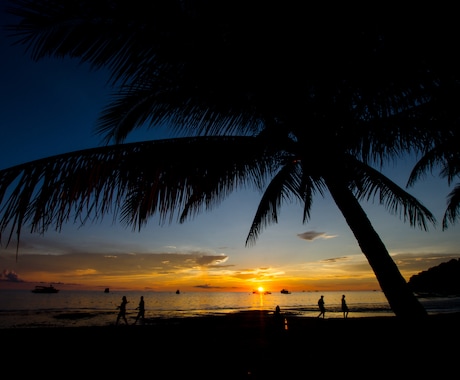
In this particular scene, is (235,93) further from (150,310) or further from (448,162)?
(150,310)

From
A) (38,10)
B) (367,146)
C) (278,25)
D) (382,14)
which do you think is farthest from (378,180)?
(38,10)

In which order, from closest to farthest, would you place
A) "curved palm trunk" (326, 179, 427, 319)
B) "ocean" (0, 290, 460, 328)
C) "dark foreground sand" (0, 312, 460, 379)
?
"dark foreground sand" (0, 312, 460, 379) → "curved palm trunk" (326, 179, 427, 319) → "ocean" (0, 290, 460, 328)

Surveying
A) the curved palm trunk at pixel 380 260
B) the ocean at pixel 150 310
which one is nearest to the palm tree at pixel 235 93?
the curved palm trunk at pixel 380 260

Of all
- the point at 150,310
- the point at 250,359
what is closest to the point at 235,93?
the point at 250,359

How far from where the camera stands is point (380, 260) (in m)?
2.62

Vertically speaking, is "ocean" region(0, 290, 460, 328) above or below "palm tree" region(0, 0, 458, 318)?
below

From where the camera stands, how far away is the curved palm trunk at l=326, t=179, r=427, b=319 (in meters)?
2.44

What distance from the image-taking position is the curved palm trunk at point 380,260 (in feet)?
8.02

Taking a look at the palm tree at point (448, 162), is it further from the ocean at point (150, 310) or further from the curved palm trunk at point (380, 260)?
the ocean at point (150, 310)

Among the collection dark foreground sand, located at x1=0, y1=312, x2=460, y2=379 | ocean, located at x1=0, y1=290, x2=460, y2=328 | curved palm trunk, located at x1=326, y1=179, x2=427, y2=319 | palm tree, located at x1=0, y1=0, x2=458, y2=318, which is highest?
palm tree, located at x1=0, y1=0, x2=458, y2=318

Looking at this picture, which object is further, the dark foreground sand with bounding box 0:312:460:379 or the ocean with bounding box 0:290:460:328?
the ocean with bounding box 0:290:460:328

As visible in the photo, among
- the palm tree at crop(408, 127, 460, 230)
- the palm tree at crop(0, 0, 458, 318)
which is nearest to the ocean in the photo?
the palm tree at crop(408, 127, 460, 230)

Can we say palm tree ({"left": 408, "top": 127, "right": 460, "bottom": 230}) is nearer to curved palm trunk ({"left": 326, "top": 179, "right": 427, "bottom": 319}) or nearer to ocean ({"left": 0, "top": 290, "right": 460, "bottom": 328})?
curved palm trunk ({"left": 326, "top": 179, "right": 427, "bottom": 319})

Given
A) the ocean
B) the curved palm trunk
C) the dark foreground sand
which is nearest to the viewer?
the dark foreground sand
